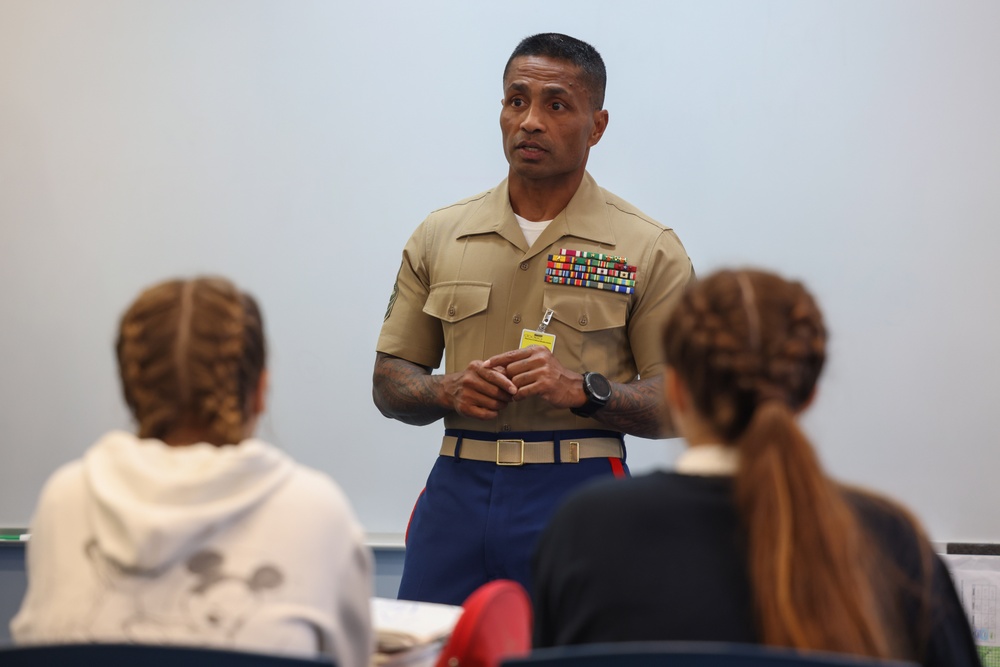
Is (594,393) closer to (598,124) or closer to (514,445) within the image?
(514,445)

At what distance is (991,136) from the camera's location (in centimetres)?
323

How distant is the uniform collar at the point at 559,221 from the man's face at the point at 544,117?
0.28 ft

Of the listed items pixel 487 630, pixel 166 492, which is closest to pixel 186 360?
pixel 166 492

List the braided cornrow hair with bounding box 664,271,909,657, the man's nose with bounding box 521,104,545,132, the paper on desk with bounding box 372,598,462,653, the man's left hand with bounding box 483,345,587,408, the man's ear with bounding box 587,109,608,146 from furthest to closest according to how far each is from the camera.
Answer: the man's ear with bounding box 587,109,608,146 < the man's nose with bounding box 521,104,545,132 < the man's left hand with bounding box 483,345,587,408 < the paper on desk with bounding box 372,598,462,653 < the braided cornrow hair with bounding box 664,271,909,657

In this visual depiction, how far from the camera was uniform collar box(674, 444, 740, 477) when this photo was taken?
1.37 metres

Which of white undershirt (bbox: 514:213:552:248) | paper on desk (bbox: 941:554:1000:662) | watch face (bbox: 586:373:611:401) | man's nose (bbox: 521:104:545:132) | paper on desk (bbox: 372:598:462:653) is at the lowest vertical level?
paper on desk (bbox: 941:554:1000:662)

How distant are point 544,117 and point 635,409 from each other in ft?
2.47

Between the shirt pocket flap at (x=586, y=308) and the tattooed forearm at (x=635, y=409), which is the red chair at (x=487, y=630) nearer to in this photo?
the tattooed forearm at (x=635, y=409)

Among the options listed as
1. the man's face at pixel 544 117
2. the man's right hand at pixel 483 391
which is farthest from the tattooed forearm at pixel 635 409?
the man's face at pixel 544 117

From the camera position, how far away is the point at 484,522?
2.48 meters

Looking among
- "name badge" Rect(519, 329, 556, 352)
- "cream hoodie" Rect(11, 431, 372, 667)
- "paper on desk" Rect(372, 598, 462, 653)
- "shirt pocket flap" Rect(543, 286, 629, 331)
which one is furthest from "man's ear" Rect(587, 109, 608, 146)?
"cream hoodie" Rect(11, 431, 372, 667)

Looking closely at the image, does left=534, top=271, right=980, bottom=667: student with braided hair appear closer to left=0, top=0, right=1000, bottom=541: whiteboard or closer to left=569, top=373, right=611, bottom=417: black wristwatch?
left=569, top=373, right=611, bottom=417: black wristwatch

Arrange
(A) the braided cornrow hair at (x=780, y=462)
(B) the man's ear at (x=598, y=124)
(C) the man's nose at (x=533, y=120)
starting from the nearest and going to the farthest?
(A) the braided cornrow hair at (x=780, y=462) < (C) the man's nose at (x=533, y=120) < (B) the man's ear at (x=598, y=124)

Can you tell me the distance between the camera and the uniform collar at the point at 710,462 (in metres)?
1.37
